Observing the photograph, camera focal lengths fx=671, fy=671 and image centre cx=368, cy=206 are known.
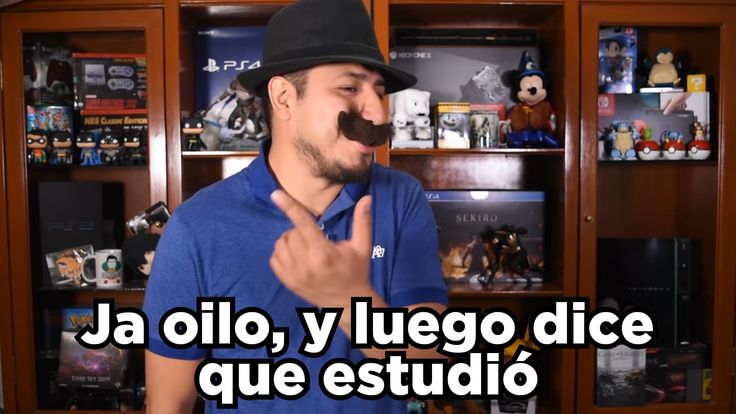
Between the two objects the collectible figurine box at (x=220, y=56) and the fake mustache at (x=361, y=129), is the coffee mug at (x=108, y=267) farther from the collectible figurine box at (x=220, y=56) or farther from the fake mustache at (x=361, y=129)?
the fake mustache at (x=361, y=129)

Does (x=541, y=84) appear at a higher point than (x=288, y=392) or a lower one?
higher

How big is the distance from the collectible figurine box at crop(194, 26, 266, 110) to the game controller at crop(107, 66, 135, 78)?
22cm

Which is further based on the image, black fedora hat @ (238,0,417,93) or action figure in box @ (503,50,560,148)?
action figure in box @ (503,50,560,148)

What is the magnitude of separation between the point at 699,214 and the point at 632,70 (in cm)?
56

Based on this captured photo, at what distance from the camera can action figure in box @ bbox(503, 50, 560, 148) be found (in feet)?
7.22

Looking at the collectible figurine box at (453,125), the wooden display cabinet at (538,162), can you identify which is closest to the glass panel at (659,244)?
the wooden display cabinet at (538,162)

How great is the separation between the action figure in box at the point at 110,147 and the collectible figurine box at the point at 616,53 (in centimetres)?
162

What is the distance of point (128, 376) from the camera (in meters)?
2.26

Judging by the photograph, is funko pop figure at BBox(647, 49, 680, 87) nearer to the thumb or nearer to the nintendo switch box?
the nintendo switch box

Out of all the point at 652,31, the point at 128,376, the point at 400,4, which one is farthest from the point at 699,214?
the point at 128,376

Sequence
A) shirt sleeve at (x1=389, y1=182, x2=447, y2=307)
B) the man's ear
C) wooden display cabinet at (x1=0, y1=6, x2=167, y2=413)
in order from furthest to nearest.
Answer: wooden display cabinet at (x1=0, y1=6, x2=167, y2=413)
shirt sleeve at (x1=389, y1=182, x2=447, y2=307)
the man's ear

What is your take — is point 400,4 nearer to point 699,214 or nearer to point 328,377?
point 699,214

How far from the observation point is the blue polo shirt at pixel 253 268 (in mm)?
937

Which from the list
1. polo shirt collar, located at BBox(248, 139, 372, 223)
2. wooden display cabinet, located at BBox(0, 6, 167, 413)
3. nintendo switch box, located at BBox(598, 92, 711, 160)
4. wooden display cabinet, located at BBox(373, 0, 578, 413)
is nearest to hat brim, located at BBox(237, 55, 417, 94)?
polo shirt collar, located at BBox(248, 139, 372, 223)
